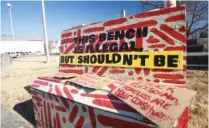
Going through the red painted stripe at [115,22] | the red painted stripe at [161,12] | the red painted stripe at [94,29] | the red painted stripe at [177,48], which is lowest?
the red painted stripe at [177,48]

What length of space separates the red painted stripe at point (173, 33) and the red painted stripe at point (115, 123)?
0.97 meters

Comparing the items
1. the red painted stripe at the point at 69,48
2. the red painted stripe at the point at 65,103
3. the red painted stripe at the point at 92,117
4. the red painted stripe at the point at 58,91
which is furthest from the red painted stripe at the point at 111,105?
the red painted stripe at the point at 69,48

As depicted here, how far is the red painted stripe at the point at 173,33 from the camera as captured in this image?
6.66ft

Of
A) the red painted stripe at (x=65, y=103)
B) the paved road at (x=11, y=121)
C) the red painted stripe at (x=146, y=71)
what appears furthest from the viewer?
the paved road at (x=11, y=121)

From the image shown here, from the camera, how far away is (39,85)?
2.86 m

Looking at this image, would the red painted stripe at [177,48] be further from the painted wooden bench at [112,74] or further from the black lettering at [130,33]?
the black lettering at [130,33]

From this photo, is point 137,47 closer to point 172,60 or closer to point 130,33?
point 130,33

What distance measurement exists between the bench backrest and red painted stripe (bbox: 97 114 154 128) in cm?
66

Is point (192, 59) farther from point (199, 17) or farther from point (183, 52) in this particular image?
point (199, 17)

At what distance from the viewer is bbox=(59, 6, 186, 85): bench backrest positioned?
2.06 meters

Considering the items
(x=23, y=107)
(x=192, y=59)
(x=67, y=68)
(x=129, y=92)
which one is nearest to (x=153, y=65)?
(x=129, y=92)

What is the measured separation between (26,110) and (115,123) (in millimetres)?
2876

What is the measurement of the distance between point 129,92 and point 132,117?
25 cm

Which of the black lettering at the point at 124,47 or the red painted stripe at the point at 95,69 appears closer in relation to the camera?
the black lettering at the point at 124,47
